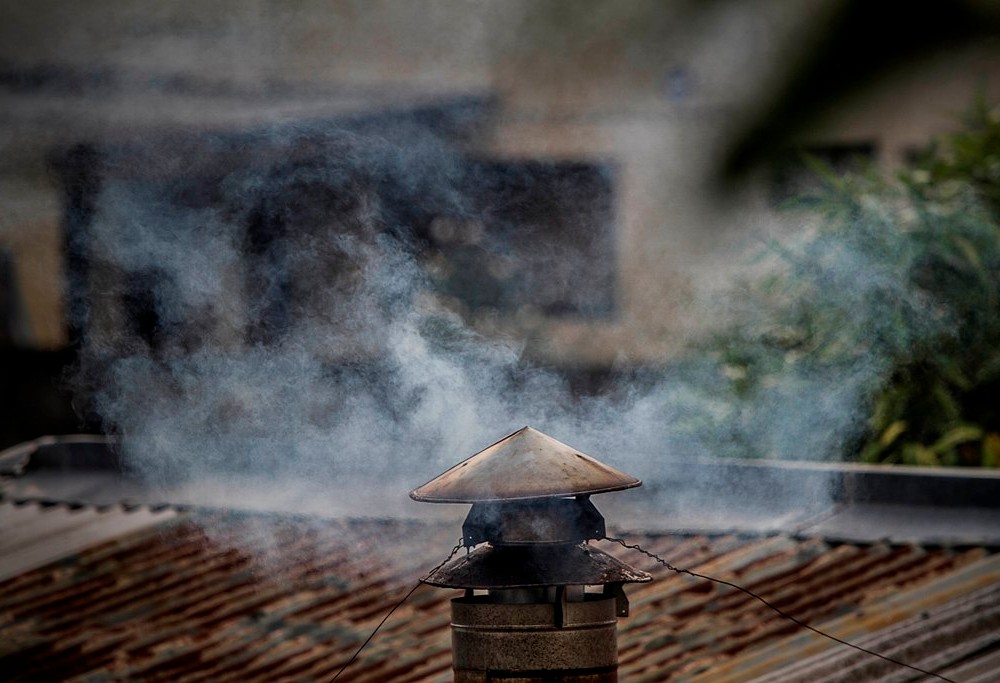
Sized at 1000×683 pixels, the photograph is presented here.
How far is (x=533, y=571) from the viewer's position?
3260mm

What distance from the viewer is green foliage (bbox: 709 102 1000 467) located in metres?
9.53

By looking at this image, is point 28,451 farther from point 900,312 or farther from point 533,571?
point 900,312

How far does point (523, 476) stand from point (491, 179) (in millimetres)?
11394

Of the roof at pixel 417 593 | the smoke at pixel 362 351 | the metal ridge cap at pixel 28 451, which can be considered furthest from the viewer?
the metal ridge cap at pixel 28 451

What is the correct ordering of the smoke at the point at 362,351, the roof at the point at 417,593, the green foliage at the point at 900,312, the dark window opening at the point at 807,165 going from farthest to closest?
the dark window opening at the point at 807,165 → the green foliage at the point at 900,312 → the smoke at the point at 362,351 → the roof at the point at 417,593

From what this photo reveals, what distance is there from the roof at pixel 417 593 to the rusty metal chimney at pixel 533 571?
1.03m

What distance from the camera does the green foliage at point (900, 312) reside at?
9.53 metres

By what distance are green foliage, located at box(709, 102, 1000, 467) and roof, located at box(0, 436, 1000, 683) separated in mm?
3393

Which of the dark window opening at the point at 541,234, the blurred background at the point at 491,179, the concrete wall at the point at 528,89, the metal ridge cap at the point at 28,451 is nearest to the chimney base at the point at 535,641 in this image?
the metal ridge cap at the point at 28,451

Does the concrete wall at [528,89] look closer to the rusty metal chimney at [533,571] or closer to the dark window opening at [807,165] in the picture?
the dark window opening at [807,165]

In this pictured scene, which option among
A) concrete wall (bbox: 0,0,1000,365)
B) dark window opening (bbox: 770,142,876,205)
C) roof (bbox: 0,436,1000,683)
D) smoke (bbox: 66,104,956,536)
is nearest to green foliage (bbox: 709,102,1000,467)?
smoke (bbox: 66,104,956,536)

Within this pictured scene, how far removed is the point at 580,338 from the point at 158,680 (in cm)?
984

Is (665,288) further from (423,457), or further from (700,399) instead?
(423,457)

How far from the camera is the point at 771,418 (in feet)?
33.5
